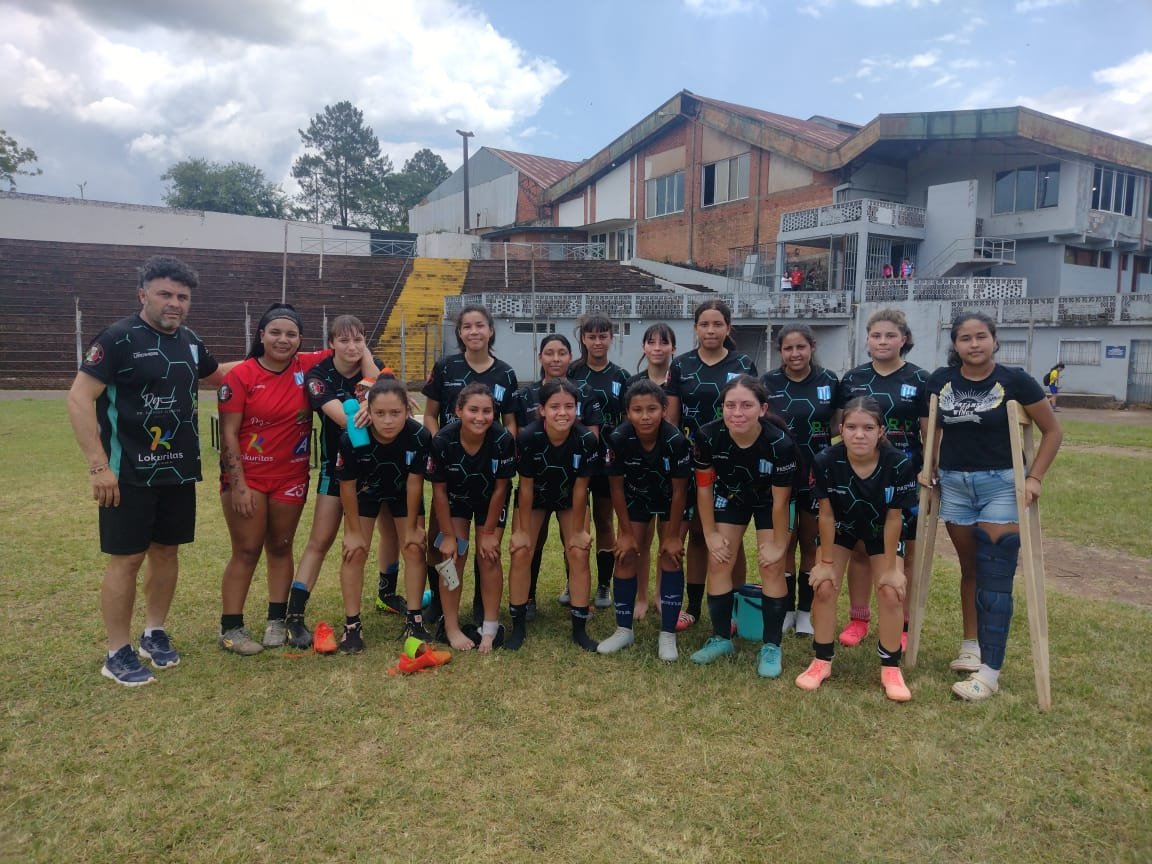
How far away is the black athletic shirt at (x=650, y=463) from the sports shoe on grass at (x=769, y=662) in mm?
984

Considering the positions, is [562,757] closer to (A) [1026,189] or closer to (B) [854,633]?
(B) [854,633]

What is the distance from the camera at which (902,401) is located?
4.68 m

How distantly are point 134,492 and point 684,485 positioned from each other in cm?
308

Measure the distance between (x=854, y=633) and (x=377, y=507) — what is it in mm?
3161

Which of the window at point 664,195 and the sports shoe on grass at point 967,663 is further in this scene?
the window at point 664,195

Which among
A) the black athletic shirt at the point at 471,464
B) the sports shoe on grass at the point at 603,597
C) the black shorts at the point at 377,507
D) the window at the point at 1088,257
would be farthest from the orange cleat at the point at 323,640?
the window at the point at 1088,257

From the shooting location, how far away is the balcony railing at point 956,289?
2633 centimetres

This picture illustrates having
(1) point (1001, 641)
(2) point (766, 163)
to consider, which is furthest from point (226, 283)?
(1) point (1001, 641)

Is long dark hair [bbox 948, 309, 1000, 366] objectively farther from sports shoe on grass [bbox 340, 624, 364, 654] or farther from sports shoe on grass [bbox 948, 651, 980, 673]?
sports shoe on grass [bbox 340, 624, 364, 654]

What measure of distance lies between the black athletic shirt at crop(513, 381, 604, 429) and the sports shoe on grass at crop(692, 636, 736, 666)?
153 cm

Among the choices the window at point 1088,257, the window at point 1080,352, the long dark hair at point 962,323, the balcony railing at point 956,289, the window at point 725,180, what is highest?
the window at point 725,180

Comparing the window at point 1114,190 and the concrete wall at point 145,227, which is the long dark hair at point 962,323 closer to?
the window at point 1114,190

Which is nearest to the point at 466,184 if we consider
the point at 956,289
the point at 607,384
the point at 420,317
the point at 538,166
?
the point at 538,166

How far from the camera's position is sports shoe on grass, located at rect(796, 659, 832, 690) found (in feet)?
13.3
